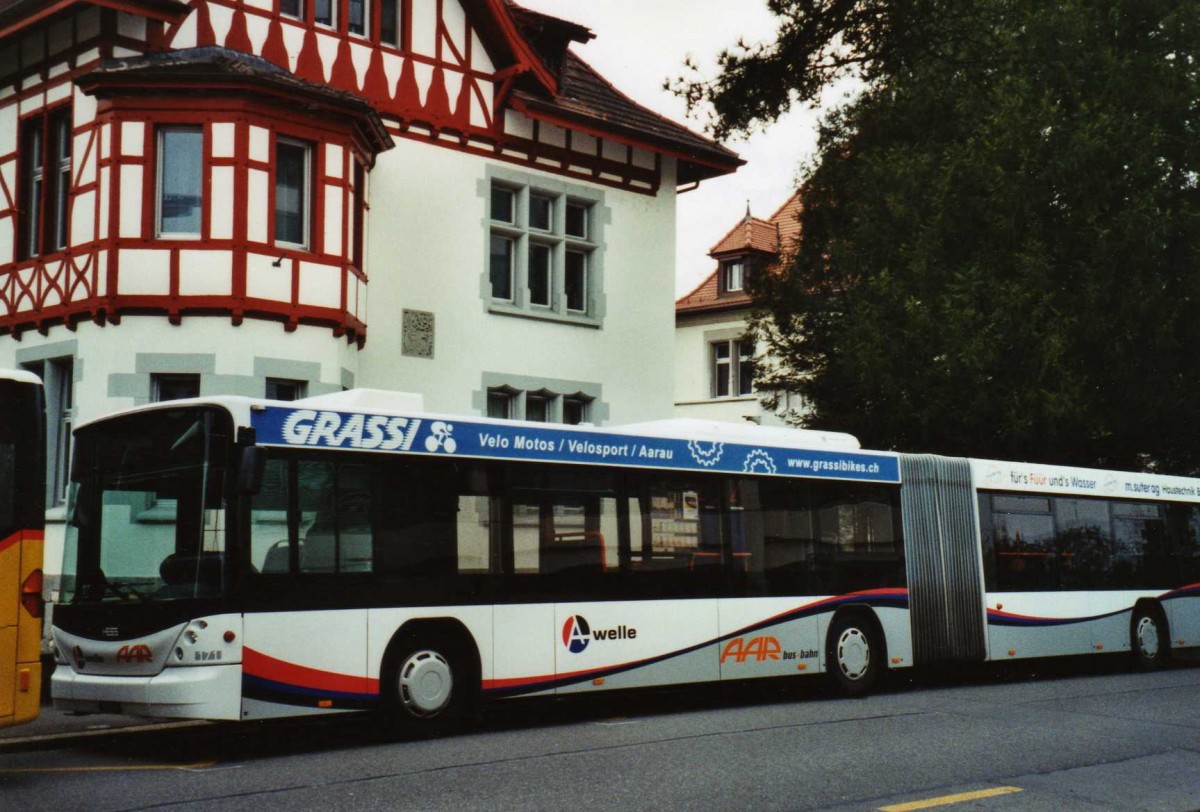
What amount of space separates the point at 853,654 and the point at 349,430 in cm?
649

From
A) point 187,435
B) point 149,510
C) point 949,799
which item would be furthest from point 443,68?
point 949,799

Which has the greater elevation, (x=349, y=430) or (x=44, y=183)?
(x=44, y=183)

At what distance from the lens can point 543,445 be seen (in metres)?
12.5

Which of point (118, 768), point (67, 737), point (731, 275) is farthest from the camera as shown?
point (731, 275)

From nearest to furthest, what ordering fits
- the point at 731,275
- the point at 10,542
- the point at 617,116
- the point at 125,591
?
the point at 10,542
the point at 125,591
the point at 617,116
the point at 731,275

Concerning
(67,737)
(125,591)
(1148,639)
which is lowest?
(67,737)

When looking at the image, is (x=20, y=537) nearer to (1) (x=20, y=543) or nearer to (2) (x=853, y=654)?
(1) (x=20, y=543)

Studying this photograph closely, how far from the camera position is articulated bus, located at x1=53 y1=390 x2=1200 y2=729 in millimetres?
10336

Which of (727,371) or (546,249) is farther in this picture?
(727,371)

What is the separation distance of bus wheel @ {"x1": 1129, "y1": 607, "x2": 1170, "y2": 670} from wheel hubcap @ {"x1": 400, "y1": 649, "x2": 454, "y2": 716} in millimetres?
11048

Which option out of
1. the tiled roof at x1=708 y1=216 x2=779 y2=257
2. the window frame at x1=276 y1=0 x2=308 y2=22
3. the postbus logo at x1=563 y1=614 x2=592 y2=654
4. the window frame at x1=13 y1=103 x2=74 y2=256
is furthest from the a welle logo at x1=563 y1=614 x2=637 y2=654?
the tiled roof at x1=708 y1=216 x2=779 y2=257

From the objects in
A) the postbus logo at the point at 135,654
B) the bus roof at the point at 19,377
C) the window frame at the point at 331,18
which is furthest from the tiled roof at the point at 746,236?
the bus roof at the point at 19,377

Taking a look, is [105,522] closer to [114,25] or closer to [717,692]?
[717,692]

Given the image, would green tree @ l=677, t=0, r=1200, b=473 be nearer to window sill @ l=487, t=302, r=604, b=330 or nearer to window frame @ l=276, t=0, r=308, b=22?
window sill @ l=487, t=302, r=604, b=330
